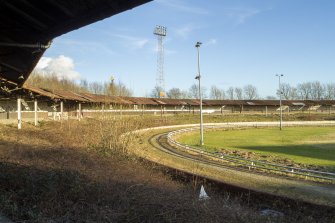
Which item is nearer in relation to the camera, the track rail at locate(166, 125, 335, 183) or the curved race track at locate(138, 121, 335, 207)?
the curved race track at locate(138, 121, 335, 207)

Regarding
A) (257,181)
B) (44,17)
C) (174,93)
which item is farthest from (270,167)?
(174,93)

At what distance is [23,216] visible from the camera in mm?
6344

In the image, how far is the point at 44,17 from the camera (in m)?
8.78

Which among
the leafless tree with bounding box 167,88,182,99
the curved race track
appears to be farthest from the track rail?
the leafless tree with bounding box 167,88,182,99

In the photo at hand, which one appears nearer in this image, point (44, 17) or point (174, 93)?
point (44, 17)

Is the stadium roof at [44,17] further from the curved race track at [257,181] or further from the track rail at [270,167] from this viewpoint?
the track rail at [270,167]

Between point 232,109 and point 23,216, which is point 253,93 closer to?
point 232,109

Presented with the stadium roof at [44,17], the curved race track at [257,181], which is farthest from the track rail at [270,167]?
the stadium roof at [44,17]

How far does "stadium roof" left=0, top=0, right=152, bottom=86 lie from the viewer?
7.53 m

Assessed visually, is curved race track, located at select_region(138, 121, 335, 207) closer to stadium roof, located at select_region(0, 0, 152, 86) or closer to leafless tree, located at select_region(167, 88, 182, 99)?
stadium roof, located at select_region(0, 0, 152, 86)

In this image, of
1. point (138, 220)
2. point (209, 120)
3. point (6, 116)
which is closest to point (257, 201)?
point (138, 220)

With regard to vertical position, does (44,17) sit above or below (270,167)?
above

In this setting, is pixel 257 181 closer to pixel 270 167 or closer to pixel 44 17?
pixel 270 167

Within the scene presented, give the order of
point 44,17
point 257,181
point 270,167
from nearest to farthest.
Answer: point 44,17 → point 257,181 → point 270,167
